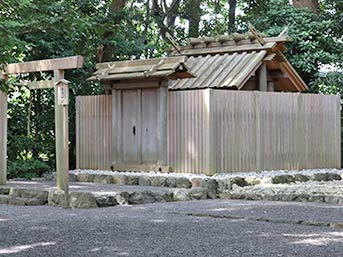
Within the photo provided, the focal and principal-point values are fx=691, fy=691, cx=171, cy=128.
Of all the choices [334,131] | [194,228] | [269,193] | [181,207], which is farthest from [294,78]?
[194,228]

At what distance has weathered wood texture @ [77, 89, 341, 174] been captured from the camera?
14.5 m

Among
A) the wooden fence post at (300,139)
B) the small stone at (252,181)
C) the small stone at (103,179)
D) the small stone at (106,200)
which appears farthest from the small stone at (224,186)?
the wooden fence post at (300,139)

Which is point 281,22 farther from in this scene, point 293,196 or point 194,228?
point 194,228

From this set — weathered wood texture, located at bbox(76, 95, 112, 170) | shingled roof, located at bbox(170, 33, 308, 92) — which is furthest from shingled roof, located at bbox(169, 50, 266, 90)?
weathered wood texture, located at bbox(76, 95, 112, 170)

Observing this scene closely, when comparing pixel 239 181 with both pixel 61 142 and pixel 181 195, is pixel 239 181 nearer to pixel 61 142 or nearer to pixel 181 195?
pixel 181 195

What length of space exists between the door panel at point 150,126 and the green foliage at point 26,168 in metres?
2.97

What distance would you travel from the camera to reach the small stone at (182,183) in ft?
44.6

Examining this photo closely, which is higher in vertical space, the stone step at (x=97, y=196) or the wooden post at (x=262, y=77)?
the wooden post at (x=262, y=77)

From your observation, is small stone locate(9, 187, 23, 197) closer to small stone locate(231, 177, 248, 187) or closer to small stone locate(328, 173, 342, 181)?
small stone locate(231, 177, 248, 187)

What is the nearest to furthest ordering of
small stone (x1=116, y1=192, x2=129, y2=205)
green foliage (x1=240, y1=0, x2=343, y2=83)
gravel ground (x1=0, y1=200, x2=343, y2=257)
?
gravel ground (x1=0, y1=200, x2=343, y2=257)
small stone (x1=116, y1=192, x2=129, y2=205)
green foliage (x1=240, y1=0, x2=343, y2=83)

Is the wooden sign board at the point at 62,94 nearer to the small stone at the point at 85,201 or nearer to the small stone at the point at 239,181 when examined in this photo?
the small stone at the point at 85,201

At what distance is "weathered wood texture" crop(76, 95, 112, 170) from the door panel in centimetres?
119

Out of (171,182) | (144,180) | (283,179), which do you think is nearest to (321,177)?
(283,179)

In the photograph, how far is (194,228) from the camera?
28.5 ft
